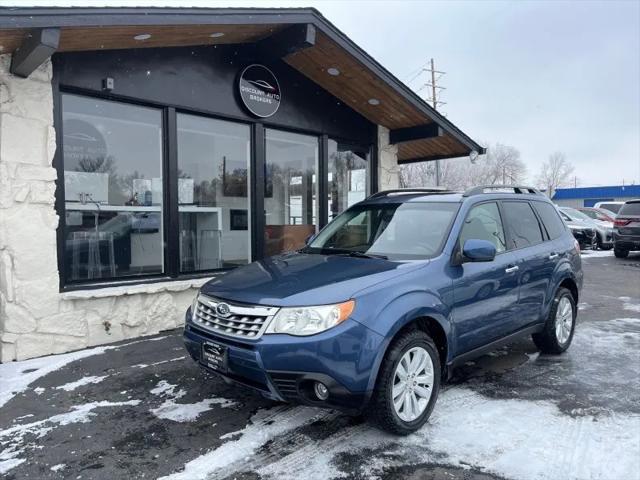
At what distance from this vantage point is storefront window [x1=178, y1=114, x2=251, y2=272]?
6.88 m

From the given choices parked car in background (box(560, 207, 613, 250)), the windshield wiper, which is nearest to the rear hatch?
parked car in background (box(560, 207, 613, 250))

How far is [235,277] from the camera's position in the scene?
158 inches

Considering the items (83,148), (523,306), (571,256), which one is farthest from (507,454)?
(83,148)

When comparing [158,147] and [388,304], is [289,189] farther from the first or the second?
[388,304]

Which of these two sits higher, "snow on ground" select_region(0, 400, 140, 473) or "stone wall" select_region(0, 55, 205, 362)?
"stone wall" select_region(0, 55, 205, 362)

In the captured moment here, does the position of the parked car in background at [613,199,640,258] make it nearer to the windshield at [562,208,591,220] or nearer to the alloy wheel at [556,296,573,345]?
the windshield at [562,208,591,220]

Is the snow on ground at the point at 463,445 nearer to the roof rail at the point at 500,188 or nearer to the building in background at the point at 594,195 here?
the roof rail at the point at 500,188

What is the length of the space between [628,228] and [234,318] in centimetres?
1580

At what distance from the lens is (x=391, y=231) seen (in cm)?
446

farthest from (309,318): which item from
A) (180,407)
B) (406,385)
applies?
(180,407)

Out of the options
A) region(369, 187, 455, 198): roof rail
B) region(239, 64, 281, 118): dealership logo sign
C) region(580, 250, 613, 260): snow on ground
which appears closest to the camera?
region(369, 187, 455, 198): roof rail

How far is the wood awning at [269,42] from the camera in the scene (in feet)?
15.2

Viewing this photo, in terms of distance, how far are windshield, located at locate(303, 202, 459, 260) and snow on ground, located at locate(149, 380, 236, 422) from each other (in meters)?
1.57

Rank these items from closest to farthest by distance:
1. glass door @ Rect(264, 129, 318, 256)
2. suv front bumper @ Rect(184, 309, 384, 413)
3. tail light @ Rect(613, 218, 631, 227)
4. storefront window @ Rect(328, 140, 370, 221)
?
suv front bumper @ Rect(184, 309, 384, 413), glass door @ Rect(264, 129, 318, 256), storefront window @ Rect(328, 140, 370, 221), tail light @ Rect(613, 218, 631, 227)
